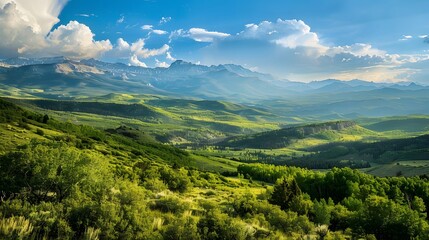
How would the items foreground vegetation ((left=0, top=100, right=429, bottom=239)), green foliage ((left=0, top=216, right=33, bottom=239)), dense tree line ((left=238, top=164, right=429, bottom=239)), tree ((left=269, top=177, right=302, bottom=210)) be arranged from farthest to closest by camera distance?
1. tree ((left=269, top=177, right=302, bottom=210))
2. dense tree line ((left=238, top=164, right=429, bottom=239))
3. foreground vegetation ((left=0, top=100, right=429, bottom=239))
4. green foliage ((left=0, top=216, right=33, bottom=239))

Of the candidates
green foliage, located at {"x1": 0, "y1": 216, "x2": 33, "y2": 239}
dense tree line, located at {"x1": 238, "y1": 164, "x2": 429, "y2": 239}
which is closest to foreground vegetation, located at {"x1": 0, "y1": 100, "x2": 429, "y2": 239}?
green foliage, located at {"x1": 0, "y1": 216, "x2": 33, "y2": 239}

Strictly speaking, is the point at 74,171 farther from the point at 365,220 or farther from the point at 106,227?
the point at 365,220

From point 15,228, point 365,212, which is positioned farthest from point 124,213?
point 365,212

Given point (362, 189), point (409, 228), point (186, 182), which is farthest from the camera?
point (362, 189)

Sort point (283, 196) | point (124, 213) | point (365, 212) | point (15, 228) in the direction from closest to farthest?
point (15, 228), point (124, 213), point (365, 212), point (283, 196)

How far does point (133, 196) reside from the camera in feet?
122

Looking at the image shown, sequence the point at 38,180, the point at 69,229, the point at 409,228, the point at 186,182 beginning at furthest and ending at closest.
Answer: the point at 186,182, the point at 409,228, the point at 38,180, the point at 69,229

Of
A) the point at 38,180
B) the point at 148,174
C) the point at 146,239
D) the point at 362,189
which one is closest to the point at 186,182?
the point at 148,174

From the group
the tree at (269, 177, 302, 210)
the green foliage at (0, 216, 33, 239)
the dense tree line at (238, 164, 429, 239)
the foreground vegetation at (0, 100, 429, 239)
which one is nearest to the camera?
the green foliage at (0, 216, 33, 239)

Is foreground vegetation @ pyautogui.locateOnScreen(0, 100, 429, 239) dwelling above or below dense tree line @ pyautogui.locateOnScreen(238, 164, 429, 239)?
above

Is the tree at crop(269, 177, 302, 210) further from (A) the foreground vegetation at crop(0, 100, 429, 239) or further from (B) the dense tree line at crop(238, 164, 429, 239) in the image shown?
(A) the foreground vegetation at crop(0, 100, 429, 239)

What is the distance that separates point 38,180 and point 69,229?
12.6 meters

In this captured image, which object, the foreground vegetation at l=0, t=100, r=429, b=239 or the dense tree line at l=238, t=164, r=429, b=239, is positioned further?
the dense tree line at l=238, t=164, r=429, b=239

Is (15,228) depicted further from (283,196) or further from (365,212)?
(365,212)
